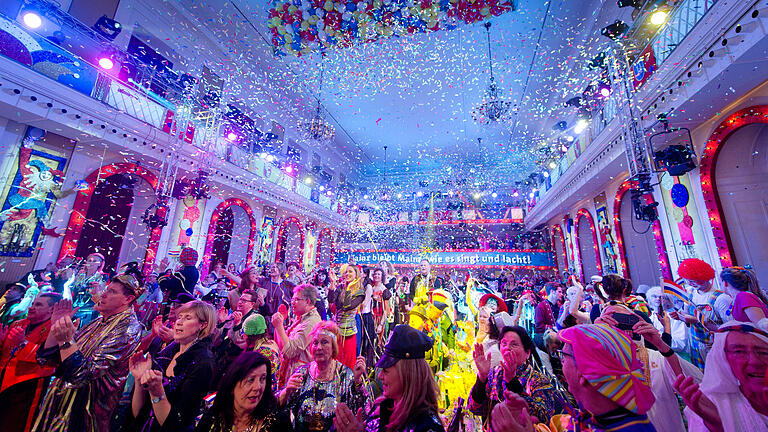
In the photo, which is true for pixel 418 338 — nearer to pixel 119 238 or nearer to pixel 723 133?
pixel 723 133

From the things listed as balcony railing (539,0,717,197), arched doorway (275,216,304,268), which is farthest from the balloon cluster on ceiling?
arched doorway (275,216,304,268)

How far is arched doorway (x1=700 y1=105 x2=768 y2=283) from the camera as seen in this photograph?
494 centimetres

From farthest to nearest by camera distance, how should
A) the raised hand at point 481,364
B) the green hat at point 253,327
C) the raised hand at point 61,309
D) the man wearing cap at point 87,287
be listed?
the man wearing cap at point 87,287
the green hat at point 253,327
the raised hand at point 61,309
the raised hand at point 481,364

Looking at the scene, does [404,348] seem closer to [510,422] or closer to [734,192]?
[510,422]

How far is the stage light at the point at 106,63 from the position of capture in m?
6.73

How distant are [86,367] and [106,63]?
27.1 feet

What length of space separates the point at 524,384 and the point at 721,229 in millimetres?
6275

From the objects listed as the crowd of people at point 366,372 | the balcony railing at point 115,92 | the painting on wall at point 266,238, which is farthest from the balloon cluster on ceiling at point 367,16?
the painting on wall at point 266,238

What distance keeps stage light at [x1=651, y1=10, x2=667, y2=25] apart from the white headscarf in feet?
23.3

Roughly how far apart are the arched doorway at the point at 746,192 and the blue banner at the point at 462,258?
8283 millimetres

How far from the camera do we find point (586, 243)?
1194 centimetres

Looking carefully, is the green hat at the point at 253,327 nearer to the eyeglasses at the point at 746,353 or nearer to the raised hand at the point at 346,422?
the raised hand at the point at 346,422

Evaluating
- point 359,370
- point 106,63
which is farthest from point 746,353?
point 106,63

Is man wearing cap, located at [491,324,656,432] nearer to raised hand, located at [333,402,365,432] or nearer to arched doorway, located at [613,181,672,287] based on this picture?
raised hand, located at [333,402,365,432]
